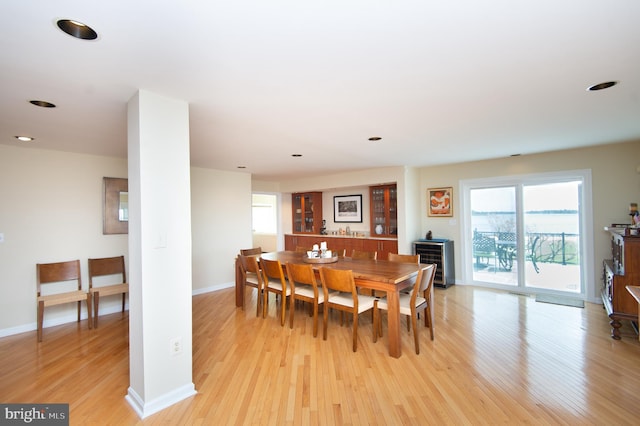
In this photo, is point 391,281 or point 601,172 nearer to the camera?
point 391,281

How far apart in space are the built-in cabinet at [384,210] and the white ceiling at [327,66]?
2784 millimetres

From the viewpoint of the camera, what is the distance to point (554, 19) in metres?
1.37

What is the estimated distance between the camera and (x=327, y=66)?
1.77 meters

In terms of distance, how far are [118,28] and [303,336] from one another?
10.2 ft

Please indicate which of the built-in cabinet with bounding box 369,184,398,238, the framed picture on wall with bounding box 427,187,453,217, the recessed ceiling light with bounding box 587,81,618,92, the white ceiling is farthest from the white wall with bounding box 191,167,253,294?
the recessed ceiling light with bounding box 587,81,618,92

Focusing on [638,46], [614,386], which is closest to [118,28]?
[638,46]

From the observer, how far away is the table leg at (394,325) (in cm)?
283

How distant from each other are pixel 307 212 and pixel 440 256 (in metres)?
3.42

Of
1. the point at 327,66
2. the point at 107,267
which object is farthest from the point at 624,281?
the point at 107,267

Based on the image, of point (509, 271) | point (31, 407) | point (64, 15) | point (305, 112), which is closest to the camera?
point (64, 15)

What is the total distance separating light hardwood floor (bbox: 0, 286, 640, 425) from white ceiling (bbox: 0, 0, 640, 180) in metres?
2.26

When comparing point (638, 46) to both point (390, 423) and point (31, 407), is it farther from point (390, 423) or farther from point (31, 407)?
point (31, 407)

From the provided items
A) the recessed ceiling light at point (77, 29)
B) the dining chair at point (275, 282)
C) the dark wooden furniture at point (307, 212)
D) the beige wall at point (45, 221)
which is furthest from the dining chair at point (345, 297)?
the dark wooden furniture at point (307, 212)

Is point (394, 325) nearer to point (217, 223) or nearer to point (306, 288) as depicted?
point (306, 288)
